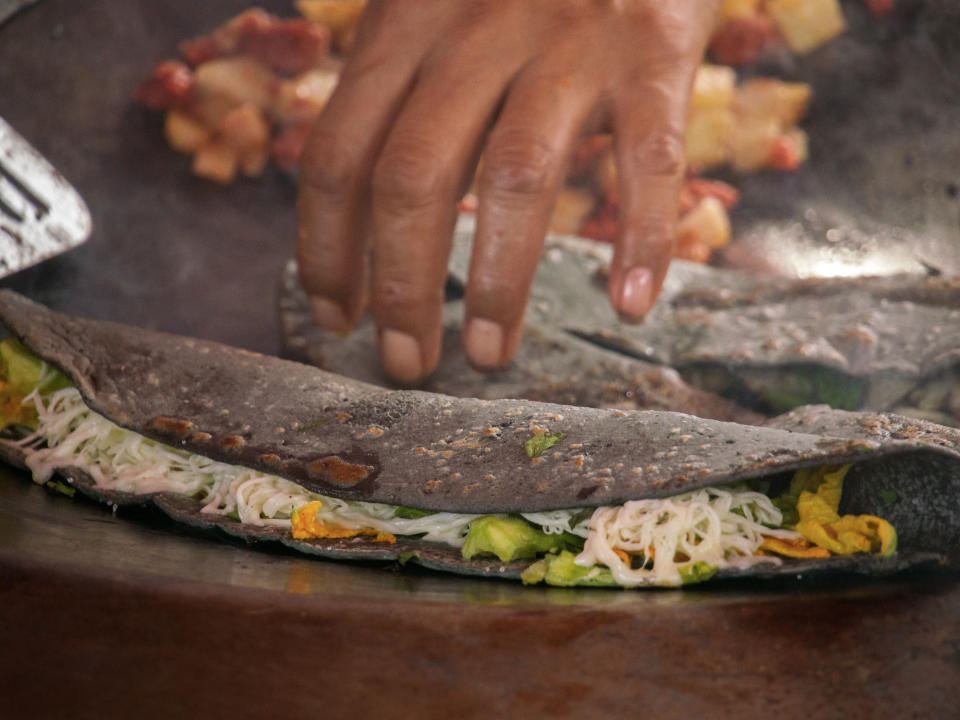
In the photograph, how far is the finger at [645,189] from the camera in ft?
9.30

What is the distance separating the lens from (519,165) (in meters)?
2.72

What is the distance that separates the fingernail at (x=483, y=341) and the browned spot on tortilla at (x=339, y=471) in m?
0.77

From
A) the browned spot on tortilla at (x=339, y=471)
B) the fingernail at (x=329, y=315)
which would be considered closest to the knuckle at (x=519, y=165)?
the fingernail at (x=329, y=315)

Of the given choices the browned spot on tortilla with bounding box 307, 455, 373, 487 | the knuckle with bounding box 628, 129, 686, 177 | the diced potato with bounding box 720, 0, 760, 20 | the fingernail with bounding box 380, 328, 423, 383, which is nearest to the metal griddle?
the browned spot on tortilla with bounding box 307, 455, 373, 487

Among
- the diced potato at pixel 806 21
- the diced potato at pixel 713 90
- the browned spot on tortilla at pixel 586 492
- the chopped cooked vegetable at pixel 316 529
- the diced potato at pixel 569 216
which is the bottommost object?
the chopped cooked vegetable at pixel 316 529

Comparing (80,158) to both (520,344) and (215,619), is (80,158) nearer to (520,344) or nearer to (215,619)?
(520,344)

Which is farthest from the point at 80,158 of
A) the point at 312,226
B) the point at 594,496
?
the point at 594,496

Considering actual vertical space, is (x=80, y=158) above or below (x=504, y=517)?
above

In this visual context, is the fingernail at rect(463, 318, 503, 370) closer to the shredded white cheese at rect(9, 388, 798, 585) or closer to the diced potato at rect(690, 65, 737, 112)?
the shredded white cheese at rect(9, 388, 798, 585)

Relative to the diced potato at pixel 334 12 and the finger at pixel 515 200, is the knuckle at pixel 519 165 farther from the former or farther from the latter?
the diced potato at pixel 334 12

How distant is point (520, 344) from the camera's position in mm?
3229

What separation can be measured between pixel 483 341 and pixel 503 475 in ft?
2.76

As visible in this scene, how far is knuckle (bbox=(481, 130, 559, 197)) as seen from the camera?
2719mm

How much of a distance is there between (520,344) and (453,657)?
5.58ft
